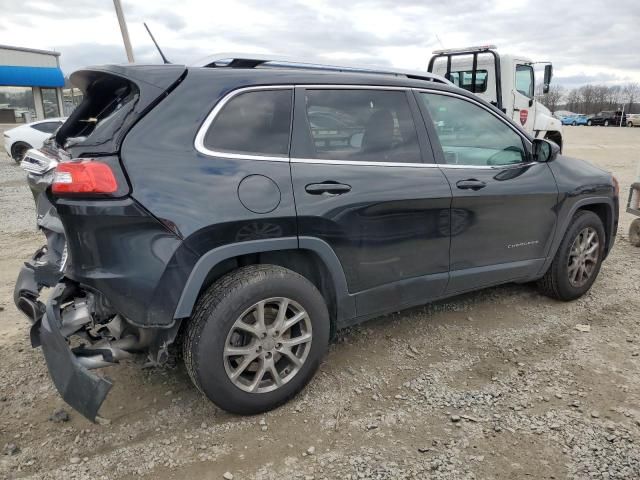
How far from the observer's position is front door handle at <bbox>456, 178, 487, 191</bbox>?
344 centimetres

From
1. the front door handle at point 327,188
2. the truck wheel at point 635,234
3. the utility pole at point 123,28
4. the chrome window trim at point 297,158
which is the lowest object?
the truck wheel at point 635,234

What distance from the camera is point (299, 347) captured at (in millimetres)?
2916

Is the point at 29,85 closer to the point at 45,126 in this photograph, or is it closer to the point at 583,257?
the point at 45,126

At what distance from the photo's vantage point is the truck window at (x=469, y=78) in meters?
12.1

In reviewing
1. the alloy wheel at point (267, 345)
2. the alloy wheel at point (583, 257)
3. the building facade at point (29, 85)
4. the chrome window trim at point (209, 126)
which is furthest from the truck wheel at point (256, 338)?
the building facade at point (29, 85)

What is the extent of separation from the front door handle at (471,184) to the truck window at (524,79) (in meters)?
10.1

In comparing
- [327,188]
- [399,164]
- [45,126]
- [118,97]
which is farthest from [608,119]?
[118,97]

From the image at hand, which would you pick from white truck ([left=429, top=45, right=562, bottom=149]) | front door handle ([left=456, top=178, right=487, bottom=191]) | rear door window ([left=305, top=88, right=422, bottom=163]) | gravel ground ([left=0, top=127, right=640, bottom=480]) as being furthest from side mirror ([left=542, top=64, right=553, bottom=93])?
rear door window ([left=305, top=88, right=422, bottom=163])

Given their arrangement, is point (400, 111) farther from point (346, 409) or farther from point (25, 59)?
point (25, 59)

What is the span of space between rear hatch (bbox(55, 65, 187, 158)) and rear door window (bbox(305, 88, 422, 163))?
0.81 metres

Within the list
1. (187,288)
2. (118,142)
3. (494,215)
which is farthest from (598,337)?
(118,142)

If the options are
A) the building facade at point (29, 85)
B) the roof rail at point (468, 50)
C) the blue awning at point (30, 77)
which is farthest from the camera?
the building facade at point (29, 85)

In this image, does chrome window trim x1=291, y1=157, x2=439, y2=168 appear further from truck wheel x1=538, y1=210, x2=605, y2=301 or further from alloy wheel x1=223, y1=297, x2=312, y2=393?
truck wheel x1=538, y1=210, x2=605, y2=301

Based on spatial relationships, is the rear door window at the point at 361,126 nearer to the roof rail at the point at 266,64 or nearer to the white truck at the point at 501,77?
the roof rail at the point at 266,64
